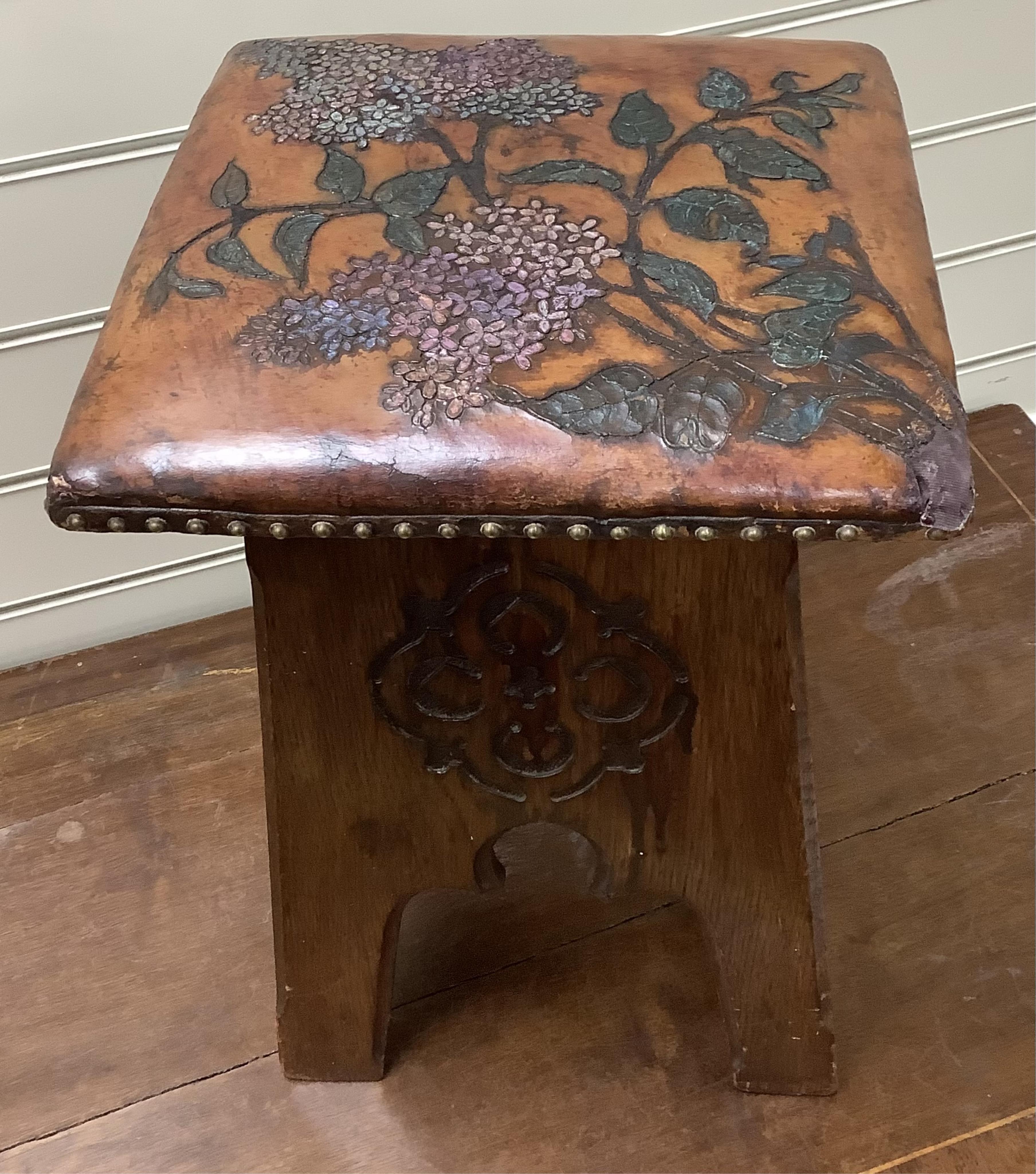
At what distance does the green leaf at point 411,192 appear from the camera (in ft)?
1.84

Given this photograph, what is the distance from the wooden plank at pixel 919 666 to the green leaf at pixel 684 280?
49cm

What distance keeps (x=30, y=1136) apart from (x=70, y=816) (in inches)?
9.9

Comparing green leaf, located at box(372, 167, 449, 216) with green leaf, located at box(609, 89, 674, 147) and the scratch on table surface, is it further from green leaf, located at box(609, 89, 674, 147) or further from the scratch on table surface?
the scratch on table surface

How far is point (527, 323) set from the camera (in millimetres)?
499

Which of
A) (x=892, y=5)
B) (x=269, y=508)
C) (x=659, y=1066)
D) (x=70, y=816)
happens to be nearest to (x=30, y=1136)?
(x=70, y=816)

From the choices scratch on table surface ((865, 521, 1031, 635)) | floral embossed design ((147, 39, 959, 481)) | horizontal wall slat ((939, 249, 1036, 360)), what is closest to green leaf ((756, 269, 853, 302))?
floral embossed design ((147, 39, 959, 481))

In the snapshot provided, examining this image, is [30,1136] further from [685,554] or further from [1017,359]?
[1017,359]

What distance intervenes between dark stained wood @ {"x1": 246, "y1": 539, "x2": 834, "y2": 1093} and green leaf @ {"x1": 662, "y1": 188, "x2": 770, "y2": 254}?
0.14m

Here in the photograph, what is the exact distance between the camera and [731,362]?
49 centimetres

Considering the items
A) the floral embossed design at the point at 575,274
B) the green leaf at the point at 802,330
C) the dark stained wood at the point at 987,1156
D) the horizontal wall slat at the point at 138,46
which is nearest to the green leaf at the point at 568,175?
the floral embossed design at the point at 575,274

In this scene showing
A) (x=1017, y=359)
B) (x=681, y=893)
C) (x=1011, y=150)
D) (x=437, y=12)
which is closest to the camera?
(x=681, y=893)

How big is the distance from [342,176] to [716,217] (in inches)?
7.1

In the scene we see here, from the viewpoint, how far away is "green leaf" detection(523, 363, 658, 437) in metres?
0.47

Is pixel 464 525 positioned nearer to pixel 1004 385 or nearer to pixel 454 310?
pixel 454 310
